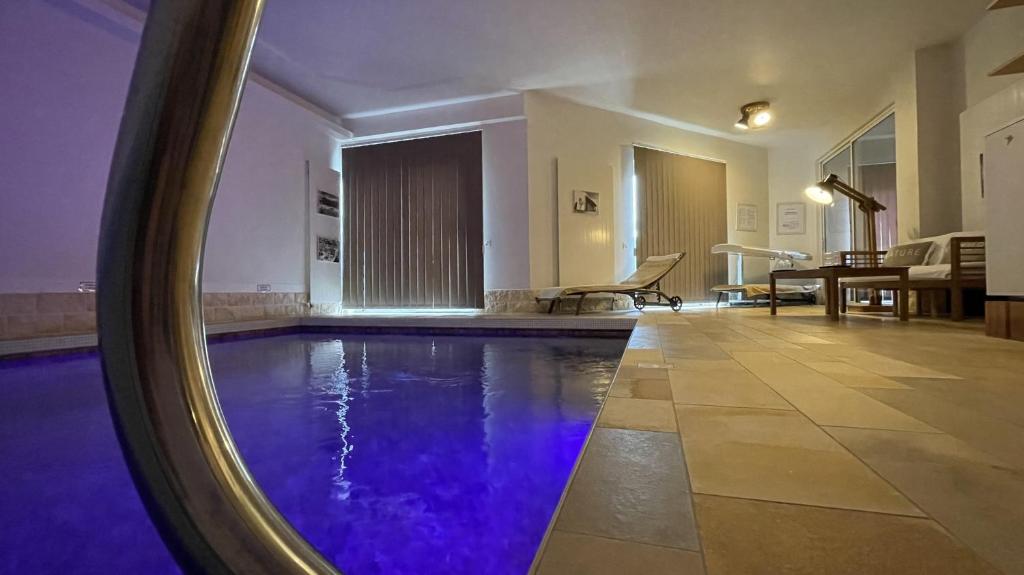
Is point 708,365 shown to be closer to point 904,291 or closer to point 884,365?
point 884,365

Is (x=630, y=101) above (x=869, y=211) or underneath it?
above

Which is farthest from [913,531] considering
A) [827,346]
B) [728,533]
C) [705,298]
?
[705,298]

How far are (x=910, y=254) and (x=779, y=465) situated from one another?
16.9 feet

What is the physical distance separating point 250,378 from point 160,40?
282 centimetres

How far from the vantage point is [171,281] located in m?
0.22

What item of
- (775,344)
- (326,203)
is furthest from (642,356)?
(326,203)

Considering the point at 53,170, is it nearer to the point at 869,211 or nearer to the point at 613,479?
the point at 613,479

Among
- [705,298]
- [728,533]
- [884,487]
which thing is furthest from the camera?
[705,298]

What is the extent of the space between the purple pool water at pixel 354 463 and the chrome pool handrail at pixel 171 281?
0.13 metres

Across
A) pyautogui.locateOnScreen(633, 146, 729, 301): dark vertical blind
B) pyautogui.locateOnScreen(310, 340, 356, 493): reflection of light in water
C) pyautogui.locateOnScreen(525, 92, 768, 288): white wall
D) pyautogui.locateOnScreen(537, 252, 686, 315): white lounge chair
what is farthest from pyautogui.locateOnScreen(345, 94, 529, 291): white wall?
pyautogui.locateOnScreen(310, 340, 356, 493): reflection of light in water

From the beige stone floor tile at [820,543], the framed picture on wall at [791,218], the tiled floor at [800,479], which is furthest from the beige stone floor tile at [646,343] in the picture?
the framed picture on wall at [791,218]

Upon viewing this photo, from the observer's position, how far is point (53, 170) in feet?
11.6

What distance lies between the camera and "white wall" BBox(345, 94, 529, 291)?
5.88 metres

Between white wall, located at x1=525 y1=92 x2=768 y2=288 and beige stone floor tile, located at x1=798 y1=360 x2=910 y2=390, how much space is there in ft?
14.0
